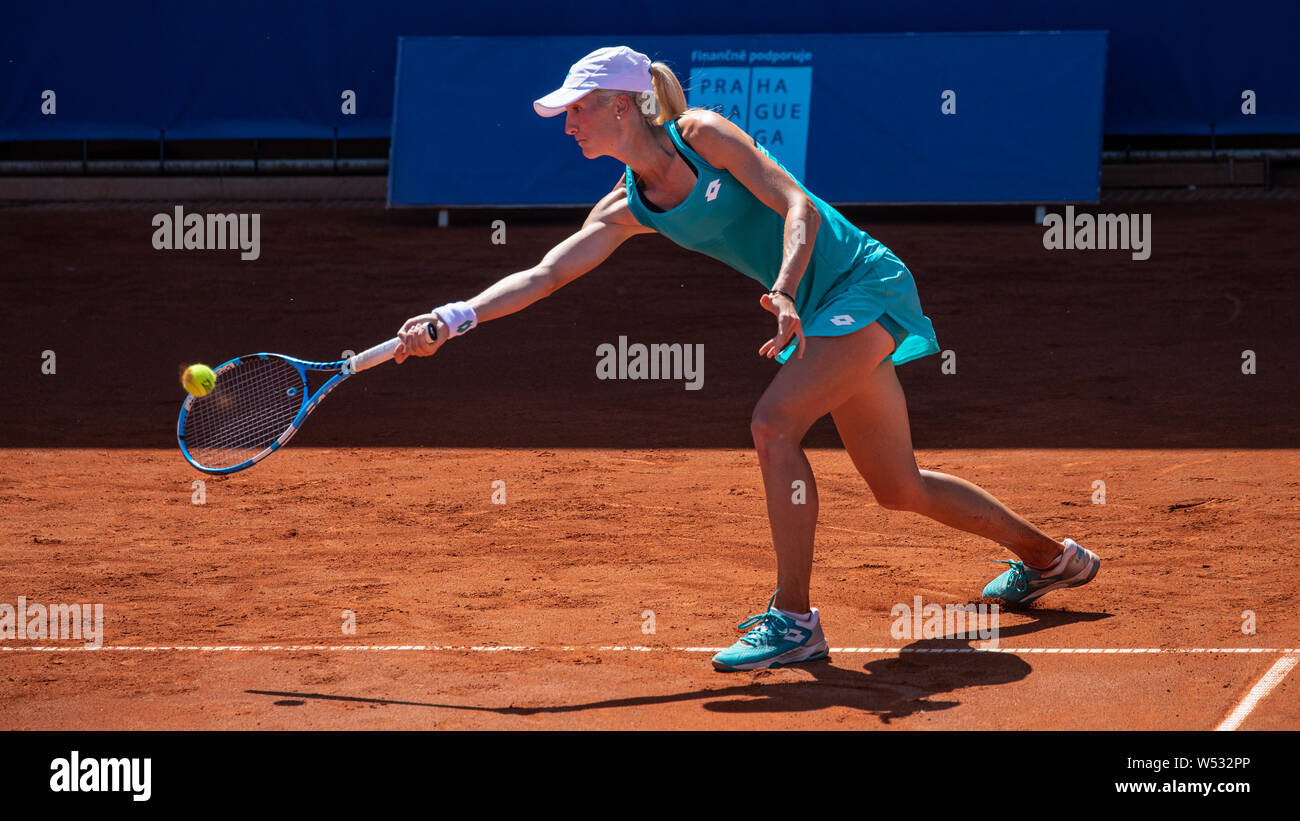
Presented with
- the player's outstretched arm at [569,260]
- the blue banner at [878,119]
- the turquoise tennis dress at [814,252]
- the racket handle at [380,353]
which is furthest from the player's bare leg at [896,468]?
the blue banner at [878,119]

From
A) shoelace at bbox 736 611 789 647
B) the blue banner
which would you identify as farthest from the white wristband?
the blue banner

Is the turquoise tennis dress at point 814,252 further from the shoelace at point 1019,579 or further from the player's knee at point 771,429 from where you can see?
the shoelace at point 1019,579

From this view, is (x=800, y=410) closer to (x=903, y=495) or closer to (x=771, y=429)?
(x=771, y=429)

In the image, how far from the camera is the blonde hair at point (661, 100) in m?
3.88

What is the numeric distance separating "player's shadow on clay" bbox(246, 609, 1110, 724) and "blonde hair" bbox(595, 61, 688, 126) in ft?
5.00

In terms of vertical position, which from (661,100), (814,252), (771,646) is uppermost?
(661,100)

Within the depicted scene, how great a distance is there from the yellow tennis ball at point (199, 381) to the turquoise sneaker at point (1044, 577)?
2433 mm

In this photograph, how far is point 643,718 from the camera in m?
3.66

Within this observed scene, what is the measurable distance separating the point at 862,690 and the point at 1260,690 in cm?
100

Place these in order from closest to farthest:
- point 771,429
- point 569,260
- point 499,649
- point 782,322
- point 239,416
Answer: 1. point 782,322
2. point 771,429
3. point 569,260
4. point 499,649
5. point 239,416

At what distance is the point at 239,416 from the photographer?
4984 mm

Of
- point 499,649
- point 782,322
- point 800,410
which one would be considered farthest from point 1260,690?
point 499,649

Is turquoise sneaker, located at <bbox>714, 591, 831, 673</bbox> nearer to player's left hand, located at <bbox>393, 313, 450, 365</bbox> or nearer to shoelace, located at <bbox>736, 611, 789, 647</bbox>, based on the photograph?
shoelace, located at <bbox>736, 611, 789, 647</bbox>

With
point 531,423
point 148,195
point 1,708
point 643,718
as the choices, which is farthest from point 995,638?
point 148,195
